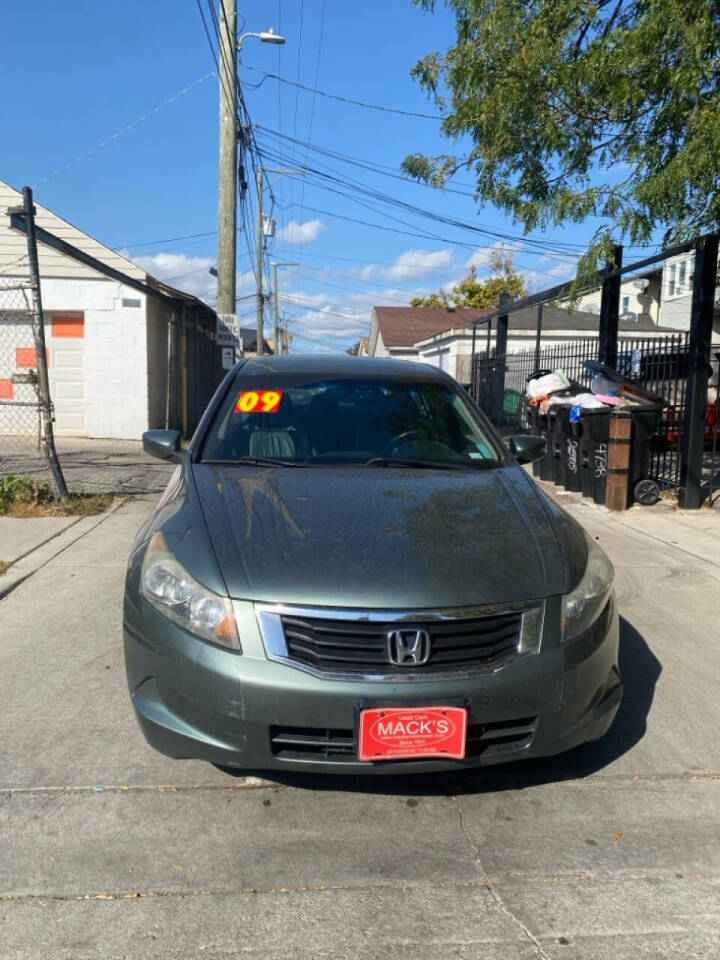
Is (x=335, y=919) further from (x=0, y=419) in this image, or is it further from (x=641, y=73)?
(x=0, y=419)

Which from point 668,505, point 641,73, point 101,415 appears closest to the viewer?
point 641,73

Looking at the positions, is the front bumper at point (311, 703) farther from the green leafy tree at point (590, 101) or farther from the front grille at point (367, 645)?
the green leafy tree at point (590, 101)

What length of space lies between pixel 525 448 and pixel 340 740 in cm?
240

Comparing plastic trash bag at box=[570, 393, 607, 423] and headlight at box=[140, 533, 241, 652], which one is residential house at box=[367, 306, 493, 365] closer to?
plastic trash bag at box=[570, 393, 607, 423]

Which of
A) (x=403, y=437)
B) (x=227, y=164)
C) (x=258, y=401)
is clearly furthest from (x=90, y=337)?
(x=403, y=437)

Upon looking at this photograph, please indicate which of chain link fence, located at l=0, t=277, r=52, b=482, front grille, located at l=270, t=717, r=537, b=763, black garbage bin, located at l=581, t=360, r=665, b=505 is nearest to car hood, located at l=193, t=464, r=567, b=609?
front grille, located at l=270, t=717, r=537, b=763

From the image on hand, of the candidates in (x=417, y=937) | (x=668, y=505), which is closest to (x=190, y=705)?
(x=417, y=937)

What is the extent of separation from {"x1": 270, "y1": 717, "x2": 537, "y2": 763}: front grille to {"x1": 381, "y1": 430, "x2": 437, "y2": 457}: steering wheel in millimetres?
1704

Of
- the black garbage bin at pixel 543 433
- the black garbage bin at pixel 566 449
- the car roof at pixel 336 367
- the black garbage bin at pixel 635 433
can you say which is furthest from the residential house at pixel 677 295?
the car roof at pixel 336 367

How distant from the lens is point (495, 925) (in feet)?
8.00

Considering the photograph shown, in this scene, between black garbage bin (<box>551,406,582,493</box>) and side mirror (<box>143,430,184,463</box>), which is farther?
black garbage bin (<box>551,406,582,493</box>)

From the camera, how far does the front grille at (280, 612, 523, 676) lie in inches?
105

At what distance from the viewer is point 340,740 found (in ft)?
8.74

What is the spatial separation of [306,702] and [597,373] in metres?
7.78
